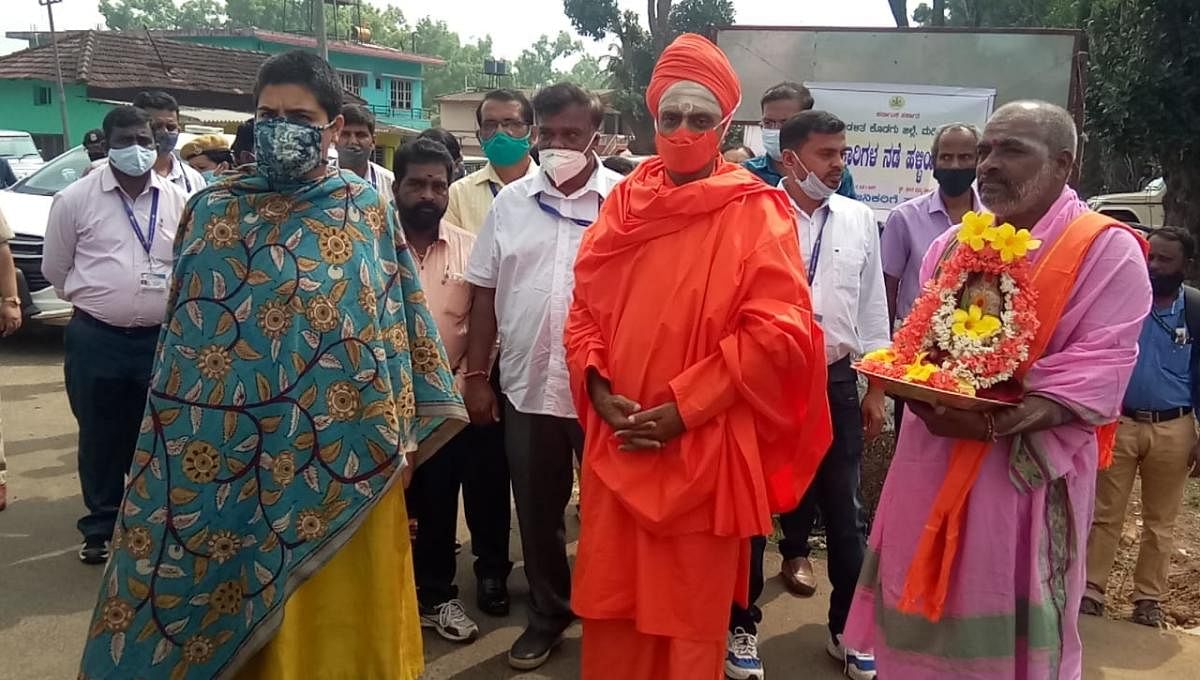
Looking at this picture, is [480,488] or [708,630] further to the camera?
[480,488]

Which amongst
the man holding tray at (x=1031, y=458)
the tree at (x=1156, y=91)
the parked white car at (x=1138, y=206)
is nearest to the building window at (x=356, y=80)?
the parked white car at (x=1138, y=206)

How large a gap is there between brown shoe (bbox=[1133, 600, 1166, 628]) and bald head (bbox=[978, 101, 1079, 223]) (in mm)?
2927

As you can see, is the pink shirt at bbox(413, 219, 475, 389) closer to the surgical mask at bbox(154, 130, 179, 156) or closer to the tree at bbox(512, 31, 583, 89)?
the surgical mask at bbox(154, 130, 179, 156)

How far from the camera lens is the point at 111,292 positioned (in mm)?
4504

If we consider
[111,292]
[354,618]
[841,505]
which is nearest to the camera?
[354,618]

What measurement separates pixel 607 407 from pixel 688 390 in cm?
29

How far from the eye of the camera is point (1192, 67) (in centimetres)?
1148

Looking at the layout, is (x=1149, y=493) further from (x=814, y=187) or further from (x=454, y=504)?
(x=454, y=504)

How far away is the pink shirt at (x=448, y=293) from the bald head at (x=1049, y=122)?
6.67 feet

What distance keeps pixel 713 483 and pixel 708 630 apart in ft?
1.46

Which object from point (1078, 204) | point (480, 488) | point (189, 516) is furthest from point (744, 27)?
point (189, 516)

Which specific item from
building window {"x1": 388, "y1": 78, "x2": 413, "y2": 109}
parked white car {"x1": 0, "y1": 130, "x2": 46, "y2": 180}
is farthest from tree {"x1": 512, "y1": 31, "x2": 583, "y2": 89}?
parked white car {"x1": 0, "y1": 130, "x2": 46, "y2": 180}

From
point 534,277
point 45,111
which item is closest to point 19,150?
point 45,111

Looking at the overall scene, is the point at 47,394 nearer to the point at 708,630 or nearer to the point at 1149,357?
the point at 708,630
